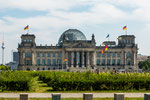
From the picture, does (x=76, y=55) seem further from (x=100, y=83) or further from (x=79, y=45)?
(x=100, y=83)

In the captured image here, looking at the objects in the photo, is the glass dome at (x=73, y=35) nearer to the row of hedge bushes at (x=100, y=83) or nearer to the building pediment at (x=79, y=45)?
the building pediment at (x=79, y=45)

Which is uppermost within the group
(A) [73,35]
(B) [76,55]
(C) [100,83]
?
A: (A) [73,35]

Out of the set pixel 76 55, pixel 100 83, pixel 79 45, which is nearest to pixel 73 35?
pixel 79 45

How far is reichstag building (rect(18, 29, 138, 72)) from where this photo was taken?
158 meters

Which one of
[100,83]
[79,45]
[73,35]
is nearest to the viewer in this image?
[100,83]

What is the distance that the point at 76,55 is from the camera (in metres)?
159

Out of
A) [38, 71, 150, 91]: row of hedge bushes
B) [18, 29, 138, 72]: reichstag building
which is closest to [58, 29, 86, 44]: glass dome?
[18, 29, 138, 72]: reichstag building

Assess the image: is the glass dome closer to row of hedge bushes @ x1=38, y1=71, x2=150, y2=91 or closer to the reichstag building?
the reichstag building

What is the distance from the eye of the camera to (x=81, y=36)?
177m

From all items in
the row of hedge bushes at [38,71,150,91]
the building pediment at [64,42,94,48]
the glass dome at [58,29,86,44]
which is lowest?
the row of hedge bushes at [38,71,150,91]

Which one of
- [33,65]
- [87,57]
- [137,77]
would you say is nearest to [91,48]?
[87,57]

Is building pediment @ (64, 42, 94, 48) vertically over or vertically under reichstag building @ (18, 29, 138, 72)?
over

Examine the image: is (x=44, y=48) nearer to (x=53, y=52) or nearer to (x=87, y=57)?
(x=53, y=52)

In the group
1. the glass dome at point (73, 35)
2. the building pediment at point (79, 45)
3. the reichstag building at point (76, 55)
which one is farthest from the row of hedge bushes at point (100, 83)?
the glass dome at point (73, 35)
